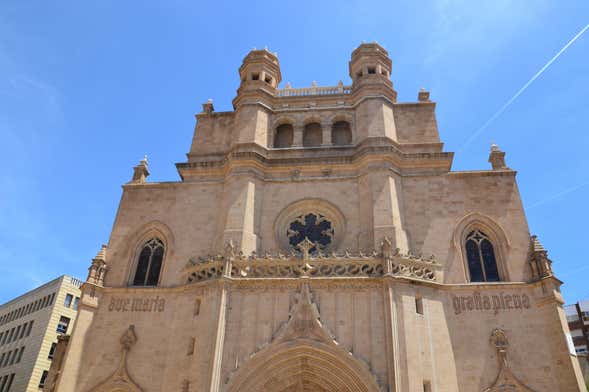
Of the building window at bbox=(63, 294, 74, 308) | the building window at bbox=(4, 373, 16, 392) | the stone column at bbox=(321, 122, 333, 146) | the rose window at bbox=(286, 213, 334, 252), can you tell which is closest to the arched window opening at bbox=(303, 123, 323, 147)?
the stone column at bbox=(321, 122, 333, 146)

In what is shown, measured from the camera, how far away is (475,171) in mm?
21234

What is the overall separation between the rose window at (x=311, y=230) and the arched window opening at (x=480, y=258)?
19.3 ft

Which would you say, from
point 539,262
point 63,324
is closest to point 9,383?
point 63,324

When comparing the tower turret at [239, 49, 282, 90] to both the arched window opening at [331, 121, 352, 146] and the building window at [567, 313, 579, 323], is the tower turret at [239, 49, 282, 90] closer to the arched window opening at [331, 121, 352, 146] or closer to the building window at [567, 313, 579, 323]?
the arched window opening at [331, 121, 352, 146]

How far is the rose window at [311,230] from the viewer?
2053cm

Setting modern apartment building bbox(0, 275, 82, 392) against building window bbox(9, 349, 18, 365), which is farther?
building window bbox(9, 349, 18, 365)

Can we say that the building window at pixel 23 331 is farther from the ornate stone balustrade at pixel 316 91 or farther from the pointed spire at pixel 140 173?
the ornate stone balustrade at pixel 316 91

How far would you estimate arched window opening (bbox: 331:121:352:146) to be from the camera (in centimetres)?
2414

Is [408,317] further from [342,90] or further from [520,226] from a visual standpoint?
[342,90]

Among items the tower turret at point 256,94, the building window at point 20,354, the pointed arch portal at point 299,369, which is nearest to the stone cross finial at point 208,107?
the tower turret at point 256,94

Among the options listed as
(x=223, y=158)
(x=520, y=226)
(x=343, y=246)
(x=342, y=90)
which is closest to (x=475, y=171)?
(x=520, y=226)

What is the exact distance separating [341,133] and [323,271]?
29.3 feet

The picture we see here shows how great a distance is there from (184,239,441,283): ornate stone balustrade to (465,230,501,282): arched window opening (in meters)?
1.71

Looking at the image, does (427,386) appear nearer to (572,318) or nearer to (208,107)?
(208,107)
